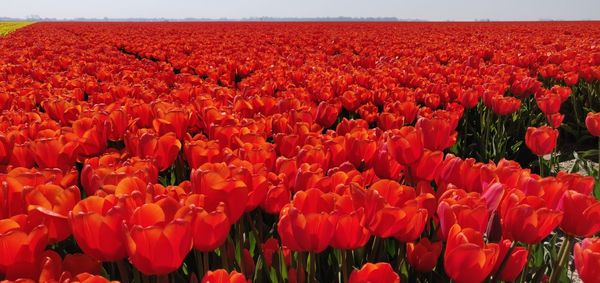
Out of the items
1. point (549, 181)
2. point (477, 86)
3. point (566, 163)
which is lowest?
point (566, 163)

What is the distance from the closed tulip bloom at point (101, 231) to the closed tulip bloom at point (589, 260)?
3.30 feet

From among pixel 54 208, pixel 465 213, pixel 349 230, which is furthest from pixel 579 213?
pixel 54 208

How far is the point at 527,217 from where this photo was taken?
127cm

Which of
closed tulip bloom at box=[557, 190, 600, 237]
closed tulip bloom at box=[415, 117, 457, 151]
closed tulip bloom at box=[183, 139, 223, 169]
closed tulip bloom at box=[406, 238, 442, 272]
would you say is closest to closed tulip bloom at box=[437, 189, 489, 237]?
closed tulip bloom at box=[406, 238, 442, 272]

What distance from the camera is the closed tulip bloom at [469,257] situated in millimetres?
1144

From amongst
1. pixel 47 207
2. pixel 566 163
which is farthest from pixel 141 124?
pixel 566 163

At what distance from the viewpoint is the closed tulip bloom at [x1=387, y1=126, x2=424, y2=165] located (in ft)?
5.72

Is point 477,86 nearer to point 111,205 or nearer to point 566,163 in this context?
point 566,163

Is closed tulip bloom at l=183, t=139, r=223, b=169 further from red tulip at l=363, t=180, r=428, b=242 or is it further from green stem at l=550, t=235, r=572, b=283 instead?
green stem at l=550, t=235, r=572, b=283

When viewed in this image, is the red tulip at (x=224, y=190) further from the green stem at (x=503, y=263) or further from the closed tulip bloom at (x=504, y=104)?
the closed tulip bloom at (x=504, y=104)

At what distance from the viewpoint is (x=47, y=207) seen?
1331 mm

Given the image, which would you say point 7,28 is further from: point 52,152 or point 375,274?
point 375,274

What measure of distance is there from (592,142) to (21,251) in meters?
6.17

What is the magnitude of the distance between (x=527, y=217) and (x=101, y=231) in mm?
974
